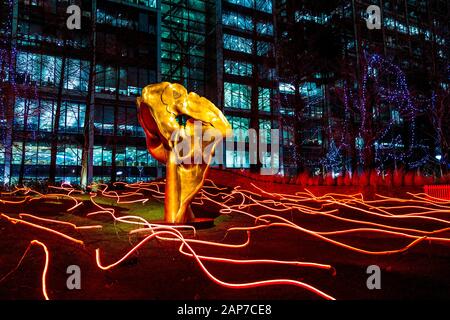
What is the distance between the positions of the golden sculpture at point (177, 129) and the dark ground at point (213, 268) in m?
0.89

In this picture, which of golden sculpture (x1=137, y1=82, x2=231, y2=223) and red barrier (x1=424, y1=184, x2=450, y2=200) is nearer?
golden sculpture (x1=137, y1=82, x2=231, y2=223)

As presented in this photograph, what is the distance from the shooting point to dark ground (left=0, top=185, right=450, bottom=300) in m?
3.64

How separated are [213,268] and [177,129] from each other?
393cm

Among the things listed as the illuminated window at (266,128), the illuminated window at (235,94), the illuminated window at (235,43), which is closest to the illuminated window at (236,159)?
the illuminated window at (266,128)

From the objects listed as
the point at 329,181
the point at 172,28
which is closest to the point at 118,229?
the point at 329,181

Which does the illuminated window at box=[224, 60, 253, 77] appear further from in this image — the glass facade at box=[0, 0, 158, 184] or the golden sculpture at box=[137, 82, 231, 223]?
the golden sculpture at box=[137, 82, 231, 223]

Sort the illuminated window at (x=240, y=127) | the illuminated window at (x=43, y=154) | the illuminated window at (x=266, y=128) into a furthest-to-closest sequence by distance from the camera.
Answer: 1. the illuminated window at (x=266, y=128)
2. the illuminated window at (x=240, y=127)
3. the illuminated window at (x=43, y=154)

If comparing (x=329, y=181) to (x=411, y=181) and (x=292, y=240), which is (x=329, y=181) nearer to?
(x=411, y=181)

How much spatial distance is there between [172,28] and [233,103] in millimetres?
10875

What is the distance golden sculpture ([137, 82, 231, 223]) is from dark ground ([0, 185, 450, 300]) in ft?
2.93

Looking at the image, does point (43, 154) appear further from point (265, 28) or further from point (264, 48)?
point (265, 28)

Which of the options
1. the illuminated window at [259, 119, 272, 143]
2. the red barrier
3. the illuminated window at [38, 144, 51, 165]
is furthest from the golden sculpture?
the illuminated window at [259, 119, 272, 143]

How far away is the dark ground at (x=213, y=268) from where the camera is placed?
143 inches

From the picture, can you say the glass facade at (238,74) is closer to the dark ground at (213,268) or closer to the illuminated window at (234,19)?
the illuminated window at (234,19)
